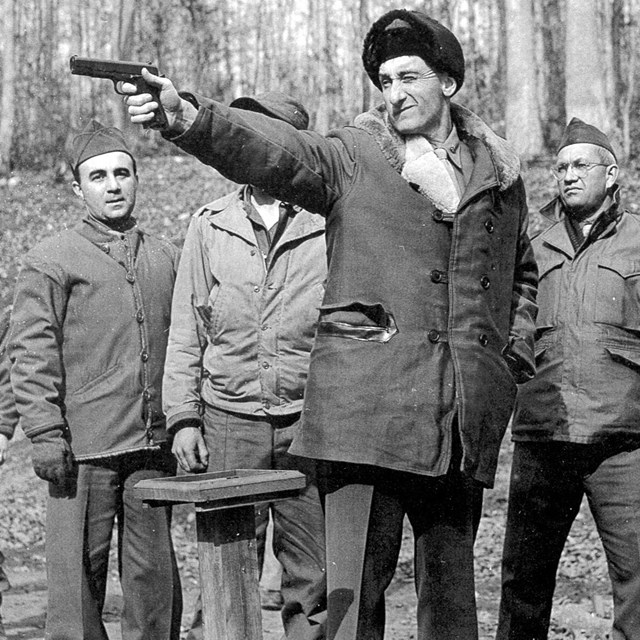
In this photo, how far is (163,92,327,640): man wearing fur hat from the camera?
4906 mm

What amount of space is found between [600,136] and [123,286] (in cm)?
222

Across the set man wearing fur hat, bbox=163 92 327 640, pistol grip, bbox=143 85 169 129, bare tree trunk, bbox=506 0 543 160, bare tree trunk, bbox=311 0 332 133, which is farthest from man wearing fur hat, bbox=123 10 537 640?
bare tree trunk, bbox=311 0 332 133

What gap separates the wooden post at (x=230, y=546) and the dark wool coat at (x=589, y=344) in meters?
1.65

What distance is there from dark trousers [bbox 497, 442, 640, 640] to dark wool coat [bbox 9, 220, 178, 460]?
1575 millimetres

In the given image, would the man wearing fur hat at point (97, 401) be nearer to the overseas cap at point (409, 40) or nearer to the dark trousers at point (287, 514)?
the dark trousers at point (287, 514)

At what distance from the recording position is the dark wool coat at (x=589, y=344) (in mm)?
5000

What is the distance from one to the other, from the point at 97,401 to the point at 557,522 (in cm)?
201

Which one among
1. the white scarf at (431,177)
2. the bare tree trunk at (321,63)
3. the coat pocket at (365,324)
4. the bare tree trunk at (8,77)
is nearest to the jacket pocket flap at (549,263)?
the white scarf at (431,177)

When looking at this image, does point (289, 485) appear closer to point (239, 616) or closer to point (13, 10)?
point (239, 616)

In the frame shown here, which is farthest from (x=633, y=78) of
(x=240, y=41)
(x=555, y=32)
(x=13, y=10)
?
(x=13, y=10)

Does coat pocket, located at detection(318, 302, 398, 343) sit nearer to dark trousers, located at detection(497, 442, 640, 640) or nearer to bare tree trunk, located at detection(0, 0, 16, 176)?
dark trousers, located at detection(497, 442, 640, 640)

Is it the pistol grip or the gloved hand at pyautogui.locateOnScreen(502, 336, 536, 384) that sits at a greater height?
the pistol grip

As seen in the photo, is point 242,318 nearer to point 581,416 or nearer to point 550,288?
point 550,288

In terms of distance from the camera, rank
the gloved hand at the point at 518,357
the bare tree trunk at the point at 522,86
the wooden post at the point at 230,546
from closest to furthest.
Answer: the wooden post at the point at 230,546 → the gloved hand at the point at 518,357 → the bare tree trunk at the point at 522,86
